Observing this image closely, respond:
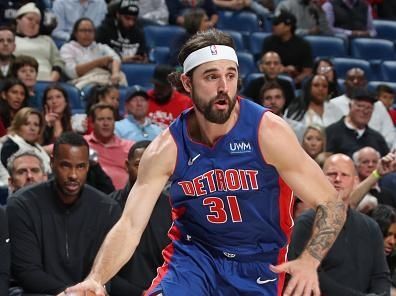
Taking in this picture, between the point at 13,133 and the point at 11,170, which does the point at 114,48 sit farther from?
the point at 11,170

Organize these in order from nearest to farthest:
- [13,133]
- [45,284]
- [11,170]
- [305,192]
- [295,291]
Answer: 1. [295,291]
2. [305,192]
3. [45,284]
4. [11,170]
5. [13,133]

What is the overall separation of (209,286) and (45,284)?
196 cm

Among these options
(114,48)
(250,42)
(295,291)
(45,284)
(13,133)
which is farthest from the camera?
(250,42)

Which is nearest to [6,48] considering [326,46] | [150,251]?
[150,251]

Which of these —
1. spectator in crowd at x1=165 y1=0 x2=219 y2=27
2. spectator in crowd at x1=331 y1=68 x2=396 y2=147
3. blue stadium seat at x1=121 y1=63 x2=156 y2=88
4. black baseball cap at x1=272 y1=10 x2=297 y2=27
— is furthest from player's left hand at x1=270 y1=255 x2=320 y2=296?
spectator in crowd at x1=165 y1=0 x2=219 y2=27

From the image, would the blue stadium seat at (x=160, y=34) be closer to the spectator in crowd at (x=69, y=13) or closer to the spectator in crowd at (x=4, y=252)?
the spectator in crowd at (x=69, y=13)

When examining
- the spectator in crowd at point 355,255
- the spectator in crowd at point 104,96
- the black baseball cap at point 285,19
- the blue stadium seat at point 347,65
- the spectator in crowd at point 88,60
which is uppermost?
the black baseball cap at point 285,19

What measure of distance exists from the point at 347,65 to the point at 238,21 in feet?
4.62

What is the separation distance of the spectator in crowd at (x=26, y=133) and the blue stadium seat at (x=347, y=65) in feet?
16.7

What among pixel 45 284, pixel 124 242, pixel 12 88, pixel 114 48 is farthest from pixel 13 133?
pixel 124 242

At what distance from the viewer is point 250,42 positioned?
39.1 ft

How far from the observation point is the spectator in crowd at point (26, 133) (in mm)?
7559

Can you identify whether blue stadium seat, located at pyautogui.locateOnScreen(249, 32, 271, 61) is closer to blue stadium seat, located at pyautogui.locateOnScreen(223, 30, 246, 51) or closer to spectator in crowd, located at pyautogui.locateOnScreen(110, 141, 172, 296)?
blue stadium seat, located at pyautogui.locateOnScreen(223, 30, 246, 51)

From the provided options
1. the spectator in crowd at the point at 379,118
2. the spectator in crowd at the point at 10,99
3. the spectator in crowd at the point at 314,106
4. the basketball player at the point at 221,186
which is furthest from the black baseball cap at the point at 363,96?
the basketball player at the point at 221,186
